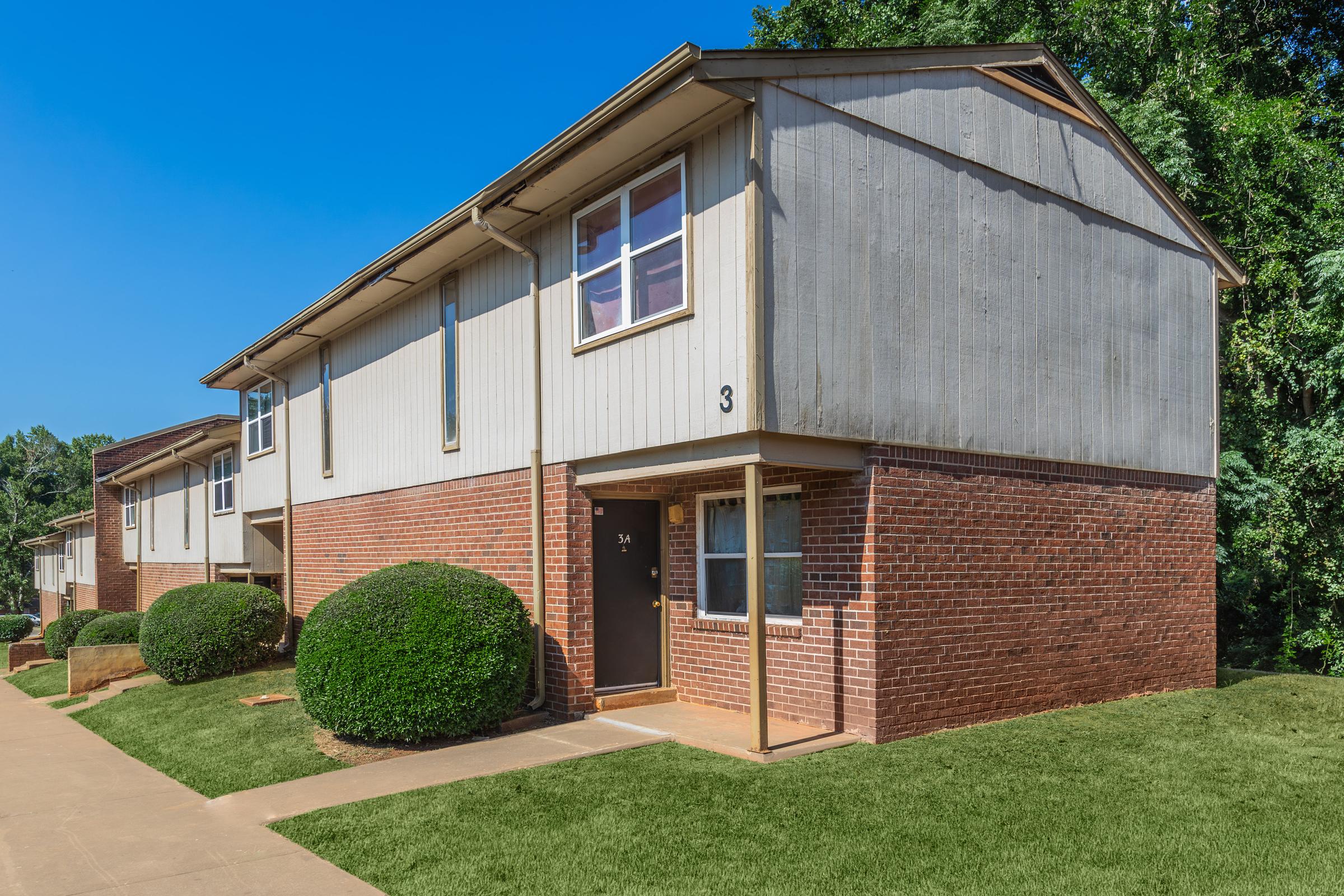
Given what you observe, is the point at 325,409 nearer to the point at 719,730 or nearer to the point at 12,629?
the point at 719,730

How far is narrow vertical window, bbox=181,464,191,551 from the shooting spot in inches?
978

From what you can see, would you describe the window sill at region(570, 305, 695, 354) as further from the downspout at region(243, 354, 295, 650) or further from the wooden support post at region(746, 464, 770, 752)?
the downspout at region(243, 354, 295, 650)

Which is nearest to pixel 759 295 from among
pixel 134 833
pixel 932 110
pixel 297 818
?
pixel 932 110

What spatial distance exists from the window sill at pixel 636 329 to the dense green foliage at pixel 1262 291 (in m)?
10.00

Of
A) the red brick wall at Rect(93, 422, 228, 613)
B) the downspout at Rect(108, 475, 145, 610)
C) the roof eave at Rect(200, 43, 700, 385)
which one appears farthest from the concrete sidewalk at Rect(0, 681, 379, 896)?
the red brick wall at Rect(93, 422, 228, 613)

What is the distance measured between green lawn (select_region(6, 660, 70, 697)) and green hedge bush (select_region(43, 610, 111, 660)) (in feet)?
2.44

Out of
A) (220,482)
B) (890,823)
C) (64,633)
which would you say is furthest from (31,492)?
(890,823)

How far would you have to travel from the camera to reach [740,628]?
968 centimetres

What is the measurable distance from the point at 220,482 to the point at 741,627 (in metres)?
16.8

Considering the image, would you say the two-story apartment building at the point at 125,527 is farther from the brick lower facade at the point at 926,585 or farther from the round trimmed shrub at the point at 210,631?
the brick lower facade at the point at 926,585

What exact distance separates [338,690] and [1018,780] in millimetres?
5744

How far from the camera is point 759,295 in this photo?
304 inches

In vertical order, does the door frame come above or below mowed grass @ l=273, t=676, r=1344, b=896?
above

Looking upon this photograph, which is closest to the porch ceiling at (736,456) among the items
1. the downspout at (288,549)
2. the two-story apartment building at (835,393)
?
the two-story apartment building at (835,393)
